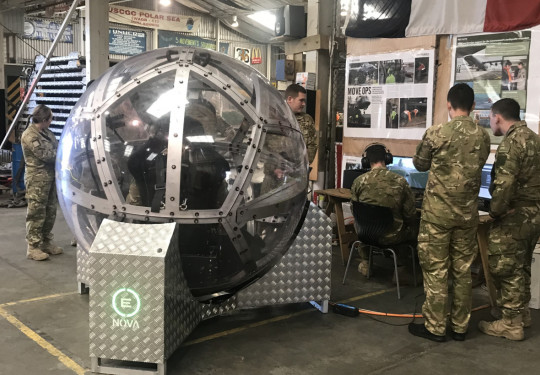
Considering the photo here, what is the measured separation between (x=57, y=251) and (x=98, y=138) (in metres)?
3.87

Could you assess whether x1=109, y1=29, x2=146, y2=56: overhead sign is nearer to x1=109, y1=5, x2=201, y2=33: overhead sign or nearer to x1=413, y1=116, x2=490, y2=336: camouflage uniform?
x1=109, y1=5, x2=201, y2=33: overhead sign

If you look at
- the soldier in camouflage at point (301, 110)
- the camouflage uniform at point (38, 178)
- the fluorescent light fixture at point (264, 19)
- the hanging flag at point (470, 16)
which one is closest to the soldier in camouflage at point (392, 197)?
the soldier in camouflage at point (301, 110)

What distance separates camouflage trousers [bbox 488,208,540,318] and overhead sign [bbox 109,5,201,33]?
16.9 m

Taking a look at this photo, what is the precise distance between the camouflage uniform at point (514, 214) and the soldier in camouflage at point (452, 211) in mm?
199

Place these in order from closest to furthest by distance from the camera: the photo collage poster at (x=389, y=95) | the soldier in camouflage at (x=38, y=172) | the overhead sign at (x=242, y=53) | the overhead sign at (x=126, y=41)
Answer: the soldier in camouflage at (x=38, y=172), the photo collage poster at (x=389, y=95), the overhead sign at (x=126, y=41), the overhead sign at (x=242, y=53)

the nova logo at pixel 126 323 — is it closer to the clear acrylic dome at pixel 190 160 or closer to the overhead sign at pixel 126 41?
the clear acrylic dome at pixel 190 160

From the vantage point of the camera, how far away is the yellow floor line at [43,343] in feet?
11.2

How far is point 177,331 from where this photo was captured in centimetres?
324

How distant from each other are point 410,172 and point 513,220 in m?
2.27

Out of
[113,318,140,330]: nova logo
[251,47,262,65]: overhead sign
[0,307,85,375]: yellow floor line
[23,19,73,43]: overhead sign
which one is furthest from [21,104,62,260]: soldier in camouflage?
[251,47,262,65]: overhead sign

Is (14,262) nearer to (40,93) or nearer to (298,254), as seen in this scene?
(298,254)

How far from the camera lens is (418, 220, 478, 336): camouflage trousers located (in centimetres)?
393

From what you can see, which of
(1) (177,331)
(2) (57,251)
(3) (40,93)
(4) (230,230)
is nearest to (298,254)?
(1) (177,331)

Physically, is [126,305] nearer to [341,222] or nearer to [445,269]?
[445,269]
